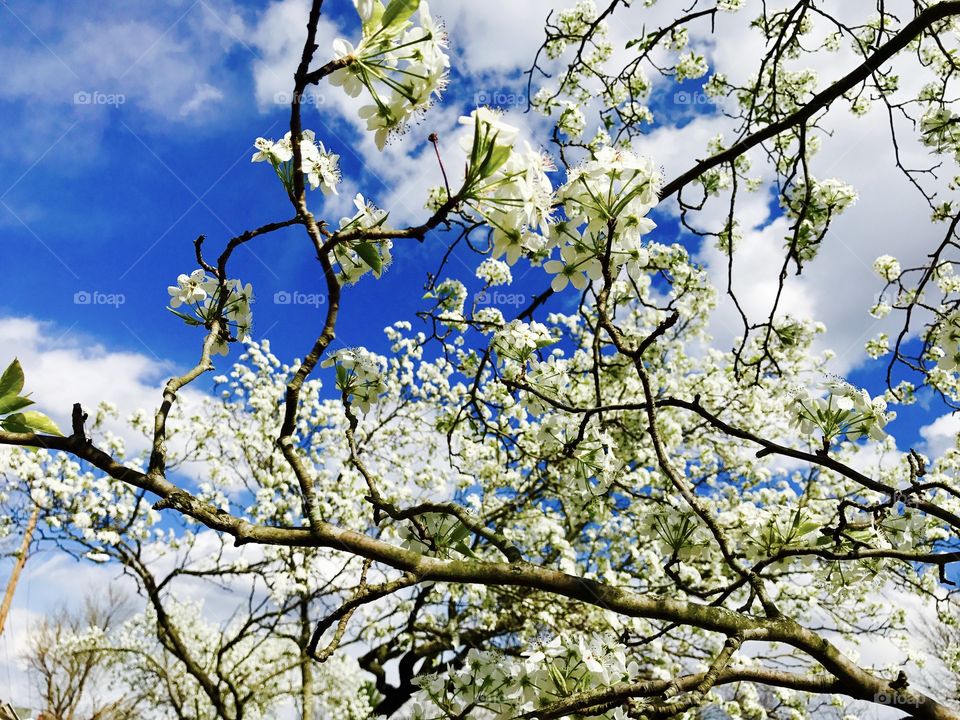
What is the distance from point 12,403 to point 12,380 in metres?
0.05

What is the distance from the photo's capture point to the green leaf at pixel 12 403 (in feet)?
3.95

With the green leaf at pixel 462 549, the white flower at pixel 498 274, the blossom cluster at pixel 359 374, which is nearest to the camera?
the green leaf at pixel 462 549

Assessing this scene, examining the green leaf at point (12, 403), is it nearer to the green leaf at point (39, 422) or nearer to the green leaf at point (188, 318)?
the green leaf at point (39, 422)

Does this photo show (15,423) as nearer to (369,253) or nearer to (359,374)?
(369,253)

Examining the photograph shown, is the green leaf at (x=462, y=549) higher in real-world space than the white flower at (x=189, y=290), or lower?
lower

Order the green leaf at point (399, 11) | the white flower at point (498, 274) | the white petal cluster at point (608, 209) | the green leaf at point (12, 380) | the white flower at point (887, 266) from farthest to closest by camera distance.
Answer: the white flower at point (887, 266) < the white flower at point (498, 274) < the white petal cluster at point (608, 209) < the green leaf at point (12, 380) < the green leaf at point (399, 11)

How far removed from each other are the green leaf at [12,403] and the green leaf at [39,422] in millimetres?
18

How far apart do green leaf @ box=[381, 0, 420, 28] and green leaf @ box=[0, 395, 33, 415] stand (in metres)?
1.00

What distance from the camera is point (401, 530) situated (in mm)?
1861

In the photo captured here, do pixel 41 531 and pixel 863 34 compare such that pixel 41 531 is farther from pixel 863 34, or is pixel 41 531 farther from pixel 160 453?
pixel 863 34

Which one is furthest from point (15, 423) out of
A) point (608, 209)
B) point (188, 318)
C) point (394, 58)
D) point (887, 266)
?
point (887, 266)

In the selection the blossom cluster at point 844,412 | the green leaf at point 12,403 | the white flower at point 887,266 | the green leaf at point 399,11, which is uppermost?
the white flower at point 887,266

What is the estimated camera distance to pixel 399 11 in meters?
1.07

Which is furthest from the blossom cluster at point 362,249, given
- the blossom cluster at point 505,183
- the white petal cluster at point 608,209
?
the white petal cluster at point 608,209
